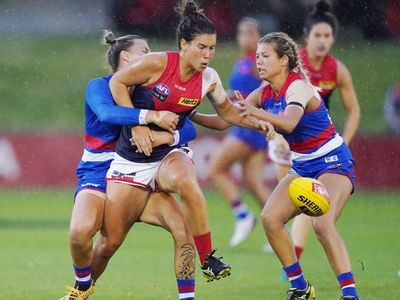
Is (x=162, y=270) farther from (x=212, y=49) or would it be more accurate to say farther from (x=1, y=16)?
(x=1, y=16)

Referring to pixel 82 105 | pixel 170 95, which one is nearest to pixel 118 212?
pixel 170 95

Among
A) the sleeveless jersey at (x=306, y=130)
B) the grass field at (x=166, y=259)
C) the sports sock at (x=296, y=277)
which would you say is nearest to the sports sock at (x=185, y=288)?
the sports sock at (x=296, y=277)

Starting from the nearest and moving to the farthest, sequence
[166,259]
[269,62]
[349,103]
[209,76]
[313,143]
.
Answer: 1. [209,76]
2. [269,62]
3. [313,143]
4. [349,103]
5. [166,259]

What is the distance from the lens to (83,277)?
7.87 meters

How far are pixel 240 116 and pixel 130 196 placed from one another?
93 cm

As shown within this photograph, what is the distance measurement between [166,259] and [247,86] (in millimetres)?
2329

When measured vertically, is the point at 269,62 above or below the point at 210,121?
A: above

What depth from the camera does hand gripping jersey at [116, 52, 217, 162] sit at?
7.53 metres

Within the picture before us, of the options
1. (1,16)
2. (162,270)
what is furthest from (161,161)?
(1,16)

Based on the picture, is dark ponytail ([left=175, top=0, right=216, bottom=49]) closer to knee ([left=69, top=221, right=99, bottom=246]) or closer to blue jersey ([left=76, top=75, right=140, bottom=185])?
blue jersey ([left=76, top=75, right=140, bottom=185])

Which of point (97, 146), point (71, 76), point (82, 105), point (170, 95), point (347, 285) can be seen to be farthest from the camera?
point (71, 76)

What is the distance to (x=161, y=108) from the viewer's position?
7586 millimetres

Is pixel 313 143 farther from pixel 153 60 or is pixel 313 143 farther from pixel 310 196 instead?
pixel 153 60

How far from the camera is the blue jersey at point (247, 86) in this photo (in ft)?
40.5
